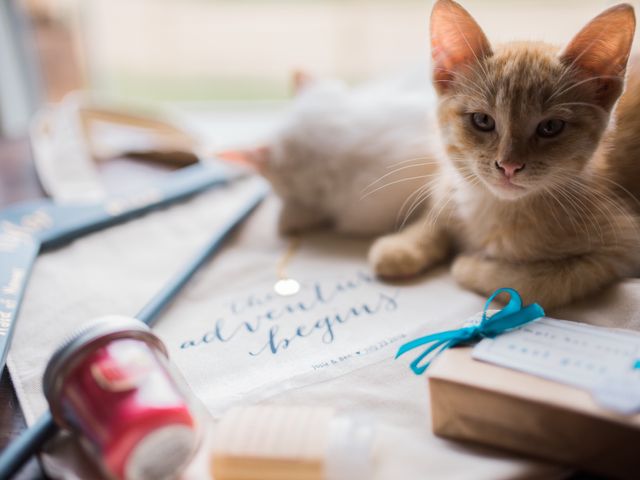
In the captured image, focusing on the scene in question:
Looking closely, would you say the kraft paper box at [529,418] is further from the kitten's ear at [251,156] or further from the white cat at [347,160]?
the kitten's ear at [251,156]

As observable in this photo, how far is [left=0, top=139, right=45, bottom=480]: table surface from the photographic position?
67cm

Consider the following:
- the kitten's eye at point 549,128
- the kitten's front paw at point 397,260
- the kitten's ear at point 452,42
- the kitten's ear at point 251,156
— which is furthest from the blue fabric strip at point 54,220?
the kitten's eye at point 549,128

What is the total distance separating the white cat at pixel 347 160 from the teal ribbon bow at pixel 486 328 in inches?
17.6

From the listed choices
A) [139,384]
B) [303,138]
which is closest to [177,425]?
[139,384]

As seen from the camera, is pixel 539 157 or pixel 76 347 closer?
pixel 76 347

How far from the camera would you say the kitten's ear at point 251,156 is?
1211 millimetres

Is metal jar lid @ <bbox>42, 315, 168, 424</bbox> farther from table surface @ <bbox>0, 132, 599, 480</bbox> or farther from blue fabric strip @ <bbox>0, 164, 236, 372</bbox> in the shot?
blue fabric strip @ <bbox>0, 164, 236, 372</bbox>

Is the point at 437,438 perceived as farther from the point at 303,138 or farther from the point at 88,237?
the point at 88,237

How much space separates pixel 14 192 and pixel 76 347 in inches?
37.7

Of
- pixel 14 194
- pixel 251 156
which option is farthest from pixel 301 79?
pixel 14 194

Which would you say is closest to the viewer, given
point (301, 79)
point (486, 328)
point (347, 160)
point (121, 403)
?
point (121, 403)

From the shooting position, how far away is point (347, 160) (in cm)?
119

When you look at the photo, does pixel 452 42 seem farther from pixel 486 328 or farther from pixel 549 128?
pixel 486 328

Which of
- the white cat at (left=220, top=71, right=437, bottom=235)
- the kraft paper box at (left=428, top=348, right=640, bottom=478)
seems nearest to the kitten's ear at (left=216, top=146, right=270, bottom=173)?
the white cat at (left=220, top=71, right=437, bottom=235)
